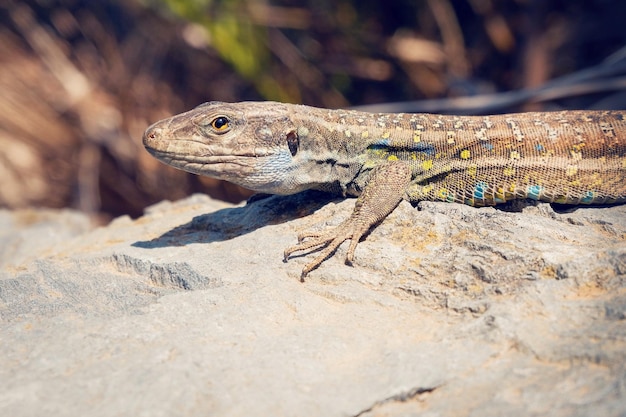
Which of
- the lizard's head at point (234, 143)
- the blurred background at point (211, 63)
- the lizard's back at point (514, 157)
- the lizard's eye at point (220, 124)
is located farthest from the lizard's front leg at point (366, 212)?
the blurred background at point (211, 63)

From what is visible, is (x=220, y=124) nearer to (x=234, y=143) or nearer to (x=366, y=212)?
(x=234, y=143)

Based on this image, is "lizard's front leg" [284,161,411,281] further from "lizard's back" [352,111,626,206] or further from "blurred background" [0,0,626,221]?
"blurred background" [0,0,626,221]

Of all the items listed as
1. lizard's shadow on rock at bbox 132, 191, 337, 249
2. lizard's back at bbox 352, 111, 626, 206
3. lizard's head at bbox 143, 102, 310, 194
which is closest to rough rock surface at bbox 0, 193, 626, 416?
lizard's shadow on rock at bbox 132, 191, 337, 249

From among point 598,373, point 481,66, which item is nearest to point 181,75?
point 481,66

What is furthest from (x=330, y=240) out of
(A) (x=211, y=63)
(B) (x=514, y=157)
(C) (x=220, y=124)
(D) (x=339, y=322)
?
(A) (x=211, y=63)

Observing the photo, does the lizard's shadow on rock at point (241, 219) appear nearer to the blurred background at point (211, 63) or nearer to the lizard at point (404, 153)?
the lizard at point (404, 153)

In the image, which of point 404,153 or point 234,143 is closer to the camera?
point 234,143

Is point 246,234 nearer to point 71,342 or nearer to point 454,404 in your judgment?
point 71,342
